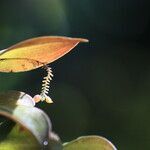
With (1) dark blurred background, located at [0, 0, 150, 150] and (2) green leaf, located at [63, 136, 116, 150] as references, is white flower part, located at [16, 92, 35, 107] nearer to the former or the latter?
(2) green leaf, located at [63, 136, 116, 150]

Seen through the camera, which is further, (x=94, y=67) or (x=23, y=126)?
(x=94, y=67)

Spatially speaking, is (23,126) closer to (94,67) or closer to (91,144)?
(91,144)

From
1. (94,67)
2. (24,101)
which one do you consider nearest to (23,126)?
(24,101)

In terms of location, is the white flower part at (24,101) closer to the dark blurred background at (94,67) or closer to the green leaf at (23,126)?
the green leaf at (23,126)

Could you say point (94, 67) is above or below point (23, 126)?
below

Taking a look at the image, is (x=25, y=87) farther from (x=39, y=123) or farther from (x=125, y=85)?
(x=39, y=123)

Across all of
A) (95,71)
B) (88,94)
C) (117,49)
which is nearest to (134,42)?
(117,49)
